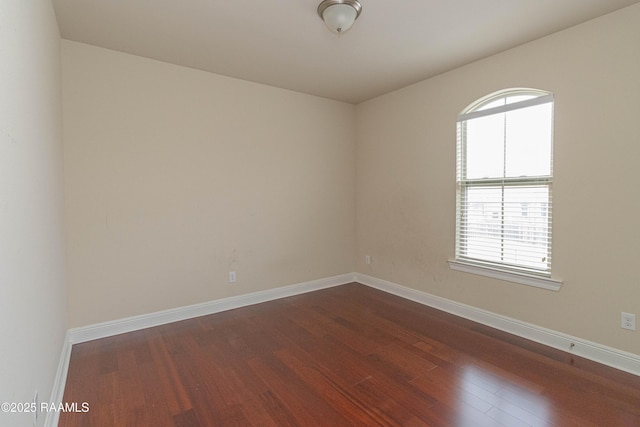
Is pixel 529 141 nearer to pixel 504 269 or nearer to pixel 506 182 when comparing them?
pixel 506 182

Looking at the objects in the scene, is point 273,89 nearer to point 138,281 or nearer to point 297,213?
point 297,213

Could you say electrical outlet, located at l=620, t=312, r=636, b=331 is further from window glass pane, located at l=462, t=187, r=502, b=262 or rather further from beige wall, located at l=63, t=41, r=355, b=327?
beige wall, located at l=63, t=41, r=355, b=327

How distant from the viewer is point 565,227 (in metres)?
2.58

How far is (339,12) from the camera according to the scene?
7.09 ft

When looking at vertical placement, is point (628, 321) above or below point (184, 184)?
below

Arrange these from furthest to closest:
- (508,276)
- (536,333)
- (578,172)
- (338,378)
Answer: (508,276) < (536,333) < (578,172) < (338,378)

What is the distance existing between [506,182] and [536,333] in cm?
137

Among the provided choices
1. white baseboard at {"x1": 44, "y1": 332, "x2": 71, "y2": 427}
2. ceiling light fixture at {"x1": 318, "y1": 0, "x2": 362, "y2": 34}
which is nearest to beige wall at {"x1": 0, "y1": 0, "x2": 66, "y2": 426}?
white baseboard at {"x1": 44, "y1": 332, "x2": 71, "y2": 427}

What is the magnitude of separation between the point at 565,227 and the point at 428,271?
1.44 meters

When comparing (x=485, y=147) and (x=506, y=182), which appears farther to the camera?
(x=485, y=147)

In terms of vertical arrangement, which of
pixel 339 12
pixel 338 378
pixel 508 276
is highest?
pixel 339 12

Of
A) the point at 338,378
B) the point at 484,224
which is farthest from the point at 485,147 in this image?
the point at 338,378

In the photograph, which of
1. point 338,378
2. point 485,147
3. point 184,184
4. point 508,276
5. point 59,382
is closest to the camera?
point 59,382

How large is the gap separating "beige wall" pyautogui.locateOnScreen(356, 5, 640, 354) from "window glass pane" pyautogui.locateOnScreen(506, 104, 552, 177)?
0.10 meters
